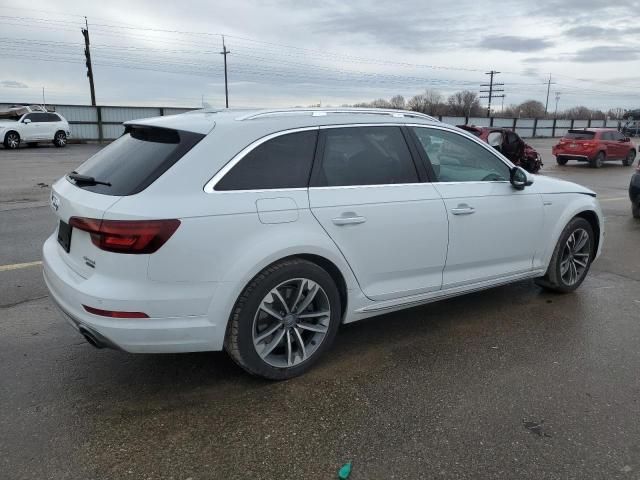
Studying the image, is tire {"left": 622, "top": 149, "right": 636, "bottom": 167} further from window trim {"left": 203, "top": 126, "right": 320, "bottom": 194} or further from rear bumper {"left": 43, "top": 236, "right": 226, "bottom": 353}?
rear bumper {"left": 43, "top": 236, "right": 226, "bottom": 353}

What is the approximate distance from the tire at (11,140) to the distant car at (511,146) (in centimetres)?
2025

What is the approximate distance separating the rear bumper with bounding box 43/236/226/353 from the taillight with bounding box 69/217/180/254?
0.64ft

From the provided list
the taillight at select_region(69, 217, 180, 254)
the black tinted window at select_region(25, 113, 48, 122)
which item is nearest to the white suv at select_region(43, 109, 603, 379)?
the taillight at select_region(69, 217, 180, 254)

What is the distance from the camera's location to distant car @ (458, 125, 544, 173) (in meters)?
17.6

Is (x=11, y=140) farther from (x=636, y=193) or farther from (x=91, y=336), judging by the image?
(x=91, y=336)

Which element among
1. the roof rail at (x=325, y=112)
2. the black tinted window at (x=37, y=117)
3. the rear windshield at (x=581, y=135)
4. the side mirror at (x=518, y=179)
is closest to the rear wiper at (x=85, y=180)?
the roof rail at (x=325, y=112)

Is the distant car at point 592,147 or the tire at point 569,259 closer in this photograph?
the tire at point 569,259

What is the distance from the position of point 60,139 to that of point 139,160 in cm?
2689

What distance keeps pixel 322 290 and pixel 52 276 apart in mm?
1682

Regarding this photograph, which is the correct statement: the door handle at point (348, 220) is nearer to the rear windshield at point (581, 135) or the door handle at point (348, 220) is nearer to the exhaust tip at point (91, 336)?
the exhaust tip at point (91, 336)

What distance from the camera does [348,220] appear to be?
3436 millimetres

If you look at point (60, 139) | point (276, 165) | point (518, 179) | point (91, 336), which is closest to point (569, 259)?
point (518, 179)

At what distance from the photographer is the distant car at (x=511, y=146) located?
17.6 m

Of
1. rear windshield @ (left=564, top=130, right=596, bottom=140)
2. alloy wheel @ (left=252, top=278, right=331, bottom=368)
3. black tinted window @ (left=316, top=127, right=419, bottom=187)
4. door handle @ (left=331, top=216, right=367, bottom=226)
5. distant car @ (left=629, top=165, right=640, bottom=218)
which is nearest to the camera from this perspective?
alloy wheel @ (left=252, top=278, right=331, bottom=368)
